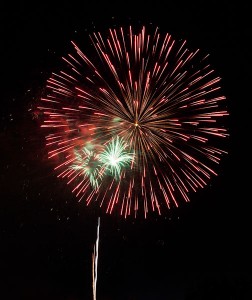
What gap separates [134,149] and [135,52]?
221 centimetres

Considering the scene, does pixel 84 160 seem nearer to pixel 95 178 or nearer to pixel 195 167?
pixel 95 178

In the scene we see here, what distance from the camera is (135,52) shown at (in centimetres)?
1092

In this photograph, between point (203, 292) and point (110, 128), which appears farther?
point (203, 292)

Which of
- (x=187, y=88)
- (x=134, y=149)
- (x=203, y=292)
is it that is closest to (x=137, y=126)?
(x=134, y=149)

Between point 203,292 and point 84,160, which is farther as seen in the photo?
point 203,292

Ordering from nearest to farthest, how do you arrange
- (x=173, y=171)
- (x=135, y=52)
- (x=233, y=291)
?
(x=135, y=52), (x=173, y=171), (x=233, y=291)

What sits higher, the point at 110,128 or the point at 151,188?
the point at 110,128

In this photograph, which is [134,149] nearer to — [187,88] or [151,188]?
[151,188]

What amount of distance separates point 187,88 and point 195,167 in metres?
1.95

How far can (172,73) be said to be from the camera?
1092 cm

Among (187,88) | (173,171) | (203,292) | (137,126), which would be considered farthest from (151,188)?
(203,292)

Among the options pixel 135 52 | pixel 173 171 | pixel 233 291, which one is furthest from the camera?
pixel 233 291

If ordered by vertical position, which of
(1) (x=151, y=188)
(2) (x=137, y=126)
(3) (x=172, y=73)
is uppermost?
(3) (x=172, y=73)

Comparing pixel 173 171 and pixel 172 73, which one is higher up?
pixel 172 73
